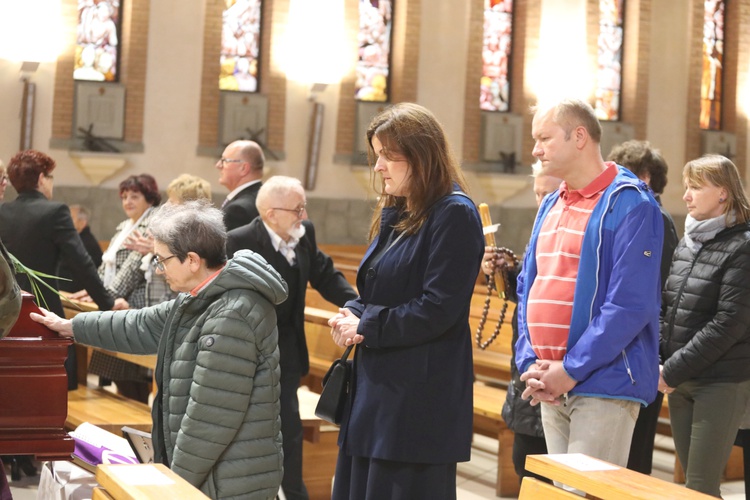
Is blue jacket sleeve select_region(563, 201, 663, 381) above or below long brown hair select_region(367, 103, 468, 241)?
below

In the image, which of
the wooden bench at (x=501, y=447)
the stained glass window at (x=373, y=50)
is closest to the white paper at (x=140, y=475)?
the wooden bench at (x=501, y=447)

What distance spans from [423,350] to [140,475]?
96 centimetres

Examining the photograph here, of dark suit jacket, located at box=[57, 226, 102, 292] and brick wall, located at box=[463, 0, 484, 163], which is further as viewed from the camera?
brick wall, located at box=[463, 0, 484, 163]

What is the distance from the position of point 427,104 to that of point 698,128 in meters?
4.53

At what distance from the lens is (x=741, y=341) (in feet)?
13.5

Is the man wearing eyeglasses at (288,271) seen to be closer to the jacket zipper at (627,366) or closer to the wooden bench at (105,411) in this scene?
the wooden bench at (105,411)

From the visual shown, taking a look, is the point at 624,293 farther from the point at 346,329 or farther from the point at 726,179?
the point at 726,179

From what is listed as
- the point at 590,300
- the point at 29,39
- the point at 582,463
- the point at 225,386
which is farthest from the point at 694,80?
the point at 582,463

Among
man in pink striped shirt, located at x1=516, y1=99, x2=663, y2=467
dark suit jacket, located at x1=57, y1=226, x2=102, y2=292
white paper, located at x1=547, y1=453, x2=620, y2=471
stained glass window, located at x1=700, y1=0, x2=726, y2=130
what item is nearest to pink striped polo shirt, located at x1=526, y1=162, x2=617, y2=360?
man in pink striped shirt, located at x1=516, y1=99, x2=663, y2=467

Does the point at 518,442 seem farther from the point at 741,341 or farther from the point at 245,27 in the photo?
the point at 245,27

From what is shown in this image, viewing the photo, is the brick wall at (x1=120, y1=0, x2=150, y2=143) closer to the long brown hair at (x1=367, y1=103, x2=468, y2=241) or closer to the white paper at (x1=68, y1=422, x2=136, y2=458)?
the white paper at (x1=68, y1=422, x2=136, y2=458)

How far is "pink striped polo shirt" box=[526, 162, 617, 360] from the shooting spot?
3.16 m

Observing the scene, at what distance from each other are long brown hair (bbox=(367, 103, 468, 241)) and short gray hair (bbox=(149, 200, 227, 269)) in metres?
0.60

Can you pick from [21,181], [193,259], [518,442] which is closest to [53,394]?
[193,259]
